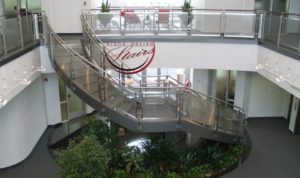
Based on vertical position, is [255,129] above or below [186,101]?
below

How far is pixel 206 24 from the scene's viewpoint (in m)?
11.5

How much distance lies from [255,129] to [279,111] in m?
1.92

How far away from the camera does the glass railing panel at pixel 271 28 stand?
9672 mm

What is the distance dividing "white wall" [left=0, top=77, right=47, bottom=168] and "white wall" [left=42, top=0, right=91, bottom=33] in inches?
120

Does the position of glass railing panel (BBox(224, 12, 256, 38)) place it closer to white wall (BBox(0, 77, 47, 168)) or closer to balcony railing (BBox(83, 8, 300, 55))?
balcony railing (BBox(83, 8, 300, 55))

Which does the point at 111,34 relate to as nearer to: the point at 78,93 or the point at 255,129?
the point at 78,93

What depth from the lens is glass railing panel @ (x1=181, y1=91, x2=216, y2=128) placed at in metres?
8.88

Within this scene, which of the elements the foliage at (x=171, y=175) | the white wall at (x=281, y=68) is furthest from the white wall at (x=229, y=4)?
the foliage at (x=171, y=175)

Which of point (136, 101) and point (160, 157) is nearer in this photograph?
point (136, 101)

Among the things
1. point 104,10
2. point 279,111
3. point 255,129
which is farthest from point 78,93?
point 279,111

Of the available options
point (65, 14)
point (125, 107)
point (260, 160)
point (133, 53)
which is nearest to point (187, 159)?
point (260, 160)

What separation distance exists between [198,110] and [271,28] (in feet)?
12.2

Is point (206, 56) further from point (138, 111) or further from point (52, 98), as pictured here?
point (52, 98)

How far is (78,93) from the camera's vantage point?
8.87 meters
